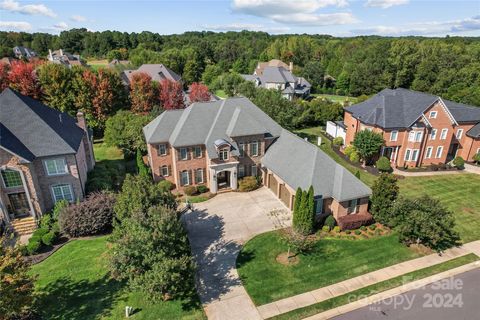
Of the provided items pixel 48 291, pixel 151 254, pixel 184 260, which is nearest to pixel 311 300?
pixel 184 260

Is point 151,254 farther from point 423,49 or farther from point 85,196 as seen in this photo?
point 423,49

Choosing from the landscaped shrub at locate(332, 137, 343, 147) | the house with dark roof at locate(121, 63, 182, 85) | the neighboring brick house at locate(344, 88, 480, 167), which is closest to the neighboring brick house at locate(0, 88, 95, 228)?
the landscaped shrub at locate(332, 137, 343, 147)

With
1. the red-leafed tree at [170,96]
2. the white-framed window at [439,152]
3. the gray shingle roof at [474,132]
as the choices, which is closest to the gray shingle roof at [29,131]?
the red-leafed tree at [170,96]

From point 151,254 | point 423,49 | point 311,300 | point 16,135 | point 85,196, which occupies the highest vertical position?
point 423,49

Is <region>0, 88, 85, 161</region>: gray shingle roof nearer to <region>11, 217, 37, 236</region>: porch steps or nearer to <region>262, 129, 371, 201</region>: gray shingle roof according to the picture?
<region>11, 217, 37, 236</region>: porch steps

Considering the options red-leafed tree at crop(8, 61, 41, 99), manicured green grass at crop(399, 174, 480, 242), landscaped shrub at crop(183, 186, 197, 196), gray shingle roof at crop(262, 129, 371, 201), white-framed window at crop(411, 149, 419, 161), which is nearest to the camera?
gray shingle roof at crop(262, 129, 371, 201)

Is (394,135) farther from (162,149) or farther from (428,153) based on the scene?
(162,149)
